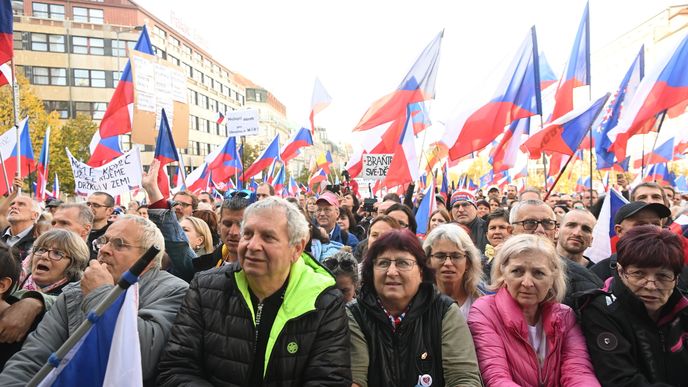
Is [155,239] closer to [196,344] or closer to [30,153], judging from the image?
[196,344]

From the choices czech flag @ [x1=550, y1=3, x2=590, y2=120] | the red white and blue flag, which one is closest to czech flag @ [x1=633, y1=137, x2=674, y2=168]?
czech flag @ [x1=550, y1=3, x2=590, y2=120]

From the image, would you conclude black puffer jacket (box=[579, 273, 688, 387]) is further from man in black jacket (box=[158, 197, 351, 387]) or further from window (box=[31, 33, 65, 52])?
window (box=[31, 33, 65, 52])

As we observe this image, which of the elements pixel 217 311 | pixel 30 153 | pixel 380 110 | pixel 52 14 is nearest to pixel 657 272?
pixel 217 311

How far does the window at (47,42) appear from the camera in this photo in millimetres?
48406

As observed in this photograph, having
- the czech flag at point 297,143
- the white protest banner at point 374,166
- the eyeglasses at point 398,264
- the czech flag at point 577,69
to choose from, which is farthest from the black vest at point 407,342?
the czech flag at point 297,143

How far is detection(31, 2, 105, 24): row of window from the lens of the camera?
50125mm

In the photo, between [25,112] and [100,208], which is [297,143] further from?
[25,112]

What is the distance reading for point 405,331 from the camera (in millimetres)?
2951

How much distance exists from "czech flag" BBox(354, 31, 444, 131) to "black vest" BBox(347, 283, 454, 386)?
6914mm

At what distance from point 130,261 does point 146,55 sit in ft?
23.5

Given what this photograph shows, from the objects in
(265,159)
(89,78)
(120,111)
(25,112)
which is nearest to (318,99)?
(265,159)

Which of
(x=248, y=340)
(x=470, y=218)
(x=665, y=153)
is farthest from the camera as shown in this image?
(x=665, y=153)

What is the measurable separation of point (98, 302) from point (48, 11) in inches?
2258

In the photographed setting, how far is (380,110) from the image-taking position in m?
9.88
